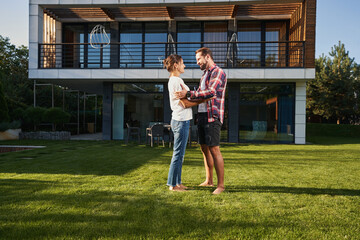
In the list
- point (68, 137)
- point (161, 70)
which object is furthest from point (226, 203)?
point (68, 137)

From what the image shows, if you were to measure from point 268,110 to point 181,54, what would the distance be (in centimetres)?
468

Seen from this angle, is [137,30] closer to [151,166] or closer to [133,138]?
[133,138]

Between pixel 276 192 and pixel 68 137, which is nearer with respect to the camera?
pixel 276 192

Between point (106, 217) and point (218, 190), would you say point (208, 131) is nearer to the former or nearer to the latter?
point (218, 190)

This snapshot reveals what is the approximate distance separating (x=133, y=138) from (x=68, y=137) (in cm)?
311

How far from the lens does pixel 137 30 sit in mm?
13219

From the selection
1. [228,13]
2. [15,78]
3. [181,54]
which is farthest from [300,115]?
[15,78]

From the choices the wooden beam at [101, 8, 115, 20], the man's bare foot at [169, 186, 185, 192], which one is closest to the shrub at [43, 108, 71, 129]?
the wooden beam at [101, 8, 115, 20]

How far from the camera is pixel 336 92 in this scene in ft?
71.9

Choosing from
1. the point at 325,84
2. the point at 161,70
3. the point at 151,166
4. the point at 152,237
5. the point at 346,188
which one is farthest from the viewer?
the point at 325,84

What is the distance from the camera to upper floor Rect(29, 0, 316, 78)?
453 inches

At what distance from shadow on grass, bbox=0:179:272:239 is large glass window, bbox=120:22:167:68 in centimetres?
1004

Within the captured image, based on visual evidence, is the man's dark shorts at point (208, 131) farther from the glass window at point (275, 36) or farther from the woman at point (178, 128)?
the glass window at point (275, 36)

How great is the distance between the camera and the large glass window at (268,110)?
40.2 feet
